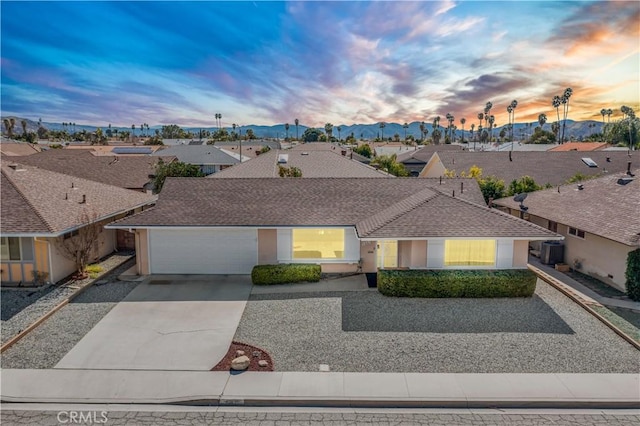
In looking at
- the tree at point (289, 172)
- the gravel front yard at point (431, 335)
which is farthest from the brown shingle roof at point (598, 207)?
the tree at point (289, 172)

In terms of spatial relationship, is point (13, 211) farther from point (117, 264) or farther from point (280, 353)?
point (280, 353)

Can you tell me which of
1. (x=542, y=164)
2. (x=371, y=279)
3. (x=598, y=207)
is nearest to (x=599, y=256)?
(x=598, y=207)

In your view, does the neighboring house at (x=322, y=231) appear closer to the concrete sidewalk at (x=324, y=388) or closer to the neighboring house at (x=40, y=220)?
the neighboring house at (x=40, y=220)

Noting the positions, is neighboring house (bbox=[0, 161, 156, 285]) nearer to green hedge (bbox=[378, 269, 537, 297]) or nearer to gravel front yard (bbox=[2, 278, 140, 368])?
gravel front yard (bbox=[2, 278, 140, 368])

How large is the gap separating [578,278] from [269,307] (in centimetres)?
1282

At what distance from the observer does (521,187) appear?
25781mm

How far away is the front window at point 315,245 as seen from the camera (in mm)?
16625

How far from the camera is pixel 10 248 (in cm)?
1510

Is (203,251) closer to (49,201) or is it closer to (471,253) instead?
(49,201)

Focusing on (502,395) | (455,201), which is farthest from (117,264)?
(502,395)

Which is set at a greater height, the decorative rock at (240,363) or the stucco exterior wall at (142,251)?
the stucco exterior wall at (142,251)

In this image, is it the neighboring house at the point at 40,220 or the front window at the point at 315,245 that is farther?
the front window at the point at 315,245

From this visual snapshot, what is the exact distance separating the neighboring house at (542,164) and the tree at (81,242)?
3017 centimetres

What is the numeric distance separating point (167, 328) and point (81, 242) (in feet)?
24.2
